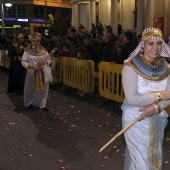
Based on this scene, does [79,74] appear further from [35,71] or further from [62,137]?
[62,137]

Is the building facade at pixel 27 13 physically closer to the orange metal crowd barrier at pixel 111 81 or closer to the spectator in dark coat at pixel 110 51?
the spectator in dark coat at pixel 110 51

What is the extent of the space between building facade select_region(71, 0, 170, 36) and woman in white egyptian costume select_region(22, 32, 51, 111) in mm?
9395

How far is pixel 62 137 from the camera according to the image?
6598 millimetres

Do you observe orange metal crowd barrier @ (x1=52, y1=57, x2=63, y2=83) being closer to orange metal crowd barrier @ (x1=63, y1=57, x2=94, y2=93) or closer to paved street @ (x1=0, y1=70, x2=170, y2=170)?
orange metal crowd barrier @ (x1=63, y1=57, x2=94, y2=93)

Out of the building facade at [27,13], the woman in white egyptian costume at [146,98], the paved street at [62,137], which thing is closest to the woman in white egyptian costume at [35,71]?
the paved street at [62,137]

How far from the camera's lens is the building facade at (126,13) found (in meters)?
24.0

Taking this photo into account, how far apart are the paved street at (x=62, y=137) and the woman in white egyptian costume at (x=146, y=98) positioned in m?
1.64

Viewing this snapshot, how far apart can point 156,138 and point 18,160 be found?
259cm

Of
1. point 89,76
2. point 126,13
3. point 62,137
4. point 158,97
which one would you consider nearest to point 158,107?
point 158,97

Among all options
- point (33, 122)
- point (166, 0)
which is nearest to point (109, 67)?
point (33, 122)

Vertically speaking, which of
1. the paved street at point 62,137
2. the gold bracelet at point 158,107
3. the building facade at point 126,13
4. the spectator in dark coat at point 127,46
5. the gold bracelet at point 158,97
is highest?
the building facade at point 126,13

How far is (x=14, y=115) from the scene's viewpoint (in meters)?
8.48

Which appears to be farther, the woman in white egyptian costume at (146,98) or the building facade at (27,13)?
the building facade at (27,13)

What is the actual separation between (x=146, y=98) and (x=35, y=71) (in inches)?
228
